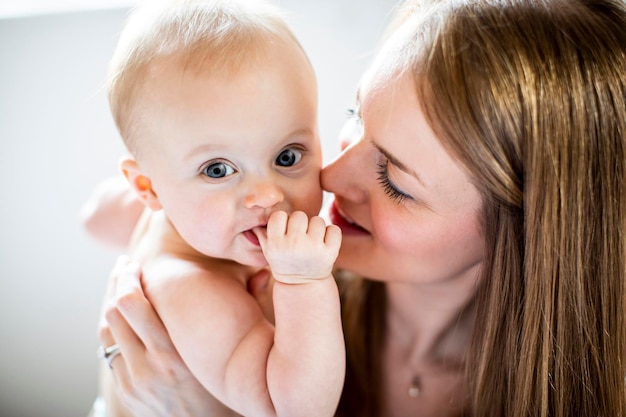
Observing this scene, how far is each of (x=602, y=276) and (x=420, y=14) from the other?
0.55 meters

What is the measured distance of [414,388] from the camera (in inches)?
53.8

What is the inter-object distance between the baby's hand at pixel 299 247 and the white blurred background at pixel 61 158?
3.74ft

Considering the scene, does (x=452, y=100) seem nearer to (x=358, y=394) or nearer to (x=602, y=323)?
(x=602, y=323)

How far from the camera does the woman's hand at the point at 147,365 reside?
116 cm

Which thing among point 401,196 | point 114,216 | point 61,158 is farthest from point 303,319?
point 61,158

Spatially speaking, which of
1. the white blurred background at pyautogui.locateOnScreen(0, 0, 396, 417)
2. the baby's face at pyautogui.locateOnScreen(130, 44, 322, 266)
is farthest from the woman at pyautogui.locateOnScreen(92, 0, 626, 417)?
the white blurred background at pyautogui.locateOnScreen(0, 0, 396, 417)

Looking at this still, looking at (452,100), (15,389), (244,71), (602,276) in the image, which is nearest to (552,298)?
(602,276)

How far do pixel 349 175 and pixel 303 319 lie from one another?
29 centimetres

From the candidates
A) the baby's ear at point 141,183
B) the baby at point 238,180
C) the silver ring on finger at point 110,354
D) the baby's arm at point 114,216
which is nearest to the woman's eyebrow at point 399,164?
the baby at point 238,180

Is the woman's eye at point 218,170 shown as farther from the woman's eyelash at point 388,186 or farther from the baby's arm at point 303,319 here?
the woman's eyelash at point 388,186

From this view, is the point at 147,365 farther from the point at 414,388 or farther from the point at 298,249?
the point at 414,388

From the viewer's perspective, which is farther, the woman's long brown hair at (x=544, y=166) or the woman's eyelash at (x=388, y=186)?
the woman's eyelash at (x=388, y=186)

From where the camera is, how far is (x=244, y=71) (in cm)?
98

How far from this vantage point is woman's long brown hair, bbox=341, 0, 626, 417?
0.95 m
